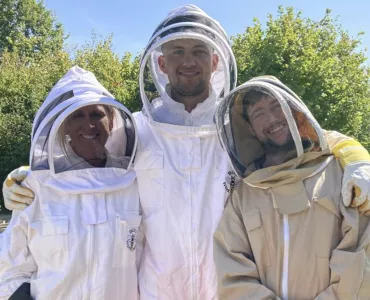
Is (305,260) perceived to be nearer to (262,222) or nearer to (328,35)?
(262,222)

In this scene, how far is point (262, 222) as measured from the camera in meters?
2.09

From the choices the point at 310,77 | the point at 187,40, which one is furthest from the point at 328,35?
the point at 187,40

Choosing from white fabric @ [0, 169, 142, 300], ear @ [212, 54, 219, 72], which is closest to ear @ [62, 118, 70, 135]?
white fabric @ [0, 169, 142, 300]

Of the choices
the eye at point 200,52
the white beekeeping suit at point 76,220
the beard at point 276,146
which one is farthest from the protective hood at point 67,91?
the beard at point 276,146

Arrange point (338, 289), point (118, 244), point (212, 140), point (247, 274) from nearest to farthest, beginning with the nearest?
point (338, 289) < point (247, 274) < point (118, 244) < point (212, 140)

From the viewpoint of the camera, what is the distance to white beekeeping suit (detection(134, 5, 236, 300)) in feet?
7.50

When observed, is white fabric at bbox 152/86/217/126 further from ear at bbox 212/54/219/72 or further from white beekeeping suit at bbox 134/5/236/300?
ear at bbox 212/54/219/72

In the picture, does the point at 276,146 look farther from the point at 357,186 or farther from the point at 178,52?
the point at 178,52

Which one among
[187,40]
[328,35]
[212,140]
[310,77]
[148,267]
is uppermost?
[328,35]

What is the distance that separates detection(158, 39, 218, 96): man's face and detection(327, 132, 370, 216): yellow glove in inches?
36.5

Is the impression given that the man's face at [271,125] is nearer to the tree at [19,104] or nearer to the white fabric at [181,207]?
the white fabric at [181,207]

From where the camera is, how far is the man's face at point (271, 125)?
2229 mm

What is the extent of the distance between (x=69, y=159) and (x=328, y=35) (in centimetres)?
1498

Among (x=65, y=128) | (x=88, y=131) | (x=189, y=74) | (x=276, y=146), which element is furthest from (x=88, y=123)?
(x=276, y=146)
